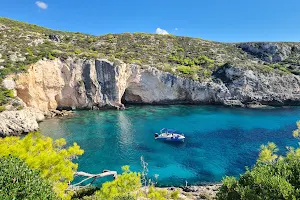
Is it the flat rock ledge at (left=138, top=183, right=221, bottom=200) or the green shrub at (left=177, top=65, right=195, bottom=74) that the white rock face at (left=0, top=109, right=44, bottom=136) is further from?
the green shrub at (left=177, top=65, right=195, bottom=74)

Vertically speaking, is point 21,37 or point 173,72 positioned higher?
point 21,37

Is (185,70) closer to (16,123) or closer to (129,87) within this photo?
(129,87)

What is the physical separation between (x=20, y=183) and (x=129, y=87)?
185ft

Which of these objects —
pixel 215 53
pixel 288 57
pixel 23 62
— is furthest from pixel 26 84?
pixel 288 57

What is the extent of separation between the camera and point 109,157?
2873 centimetres

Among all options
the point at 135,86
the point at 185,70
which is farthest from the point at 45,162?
the point at 185,70

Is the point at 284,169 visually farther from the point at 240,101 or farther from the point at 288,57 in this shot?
the point at 288,57

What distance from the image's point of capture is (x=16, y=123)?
3559 centimetres

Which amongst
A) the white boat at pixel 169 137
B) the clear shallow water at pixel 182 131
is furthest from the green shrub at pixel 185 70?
the white boat at pixel 169 137

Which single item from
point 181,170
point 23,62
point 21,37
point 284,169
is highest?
point 21,37

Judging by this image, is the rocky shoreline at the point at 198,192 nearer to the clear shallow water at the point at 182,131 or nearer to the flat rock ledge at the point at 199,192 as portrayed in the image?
the flat rock ledge at the point at 199,192

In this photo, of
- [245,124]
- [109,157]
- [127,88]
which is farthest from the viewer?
[127,88]

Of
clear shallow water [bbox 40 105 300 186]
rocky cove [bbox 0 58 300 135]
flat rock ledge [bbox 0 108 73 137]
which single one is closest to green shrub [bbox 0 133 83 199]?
clear shallow water [bbox 40 105 300 186]

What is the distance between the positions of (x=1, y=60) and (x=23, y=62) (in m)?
4.33
